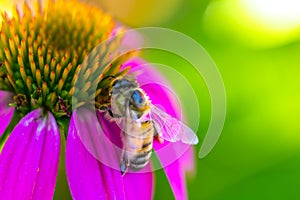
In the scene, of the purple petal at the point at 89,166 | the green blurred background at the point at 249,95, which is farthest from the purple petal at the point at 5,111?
the green blurred background at the point at 249,95

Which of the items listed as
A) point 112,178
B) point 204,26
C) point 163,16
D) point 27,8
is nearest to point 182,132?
point 112,178

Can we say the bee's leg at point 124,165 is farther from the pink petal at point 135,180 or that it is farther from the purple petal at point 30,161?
the purple petal at point 30,161

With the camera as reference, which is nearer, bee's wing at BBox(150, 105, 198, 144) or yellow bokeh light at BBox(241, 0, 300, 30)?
bee's wing at BBox(150, 105, 198, 144)

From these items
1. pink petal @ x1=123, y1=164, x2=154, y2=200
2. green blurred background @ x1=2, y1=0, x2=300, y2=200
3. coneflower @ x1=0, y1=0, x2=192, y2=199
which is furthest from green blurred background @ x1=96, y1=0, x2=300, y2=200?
pink petal @ x1=123, y1=164, x2=154, y2=200

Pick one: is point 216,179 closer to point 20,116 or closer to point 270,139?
point 270,139

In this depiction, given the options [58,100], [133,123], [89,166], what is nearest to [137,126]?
[133,123]

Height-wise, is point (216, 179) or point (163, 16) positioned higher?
point (163, 16)

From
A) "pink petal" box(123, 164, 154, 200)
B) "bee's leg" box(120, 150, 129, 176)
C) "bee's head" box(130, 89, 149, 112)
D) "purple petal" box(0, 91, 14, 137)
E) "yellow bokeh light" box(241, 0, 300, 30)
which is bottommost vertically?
"pink petal" box(123, 164, 154, 200)

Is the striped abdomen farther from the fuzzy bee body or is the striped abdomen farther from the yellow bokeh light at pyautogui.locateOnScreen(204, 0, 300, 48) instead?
the yellow bokeh light at pyautogui.locateOnScreen(204, 0, 300, 48)
